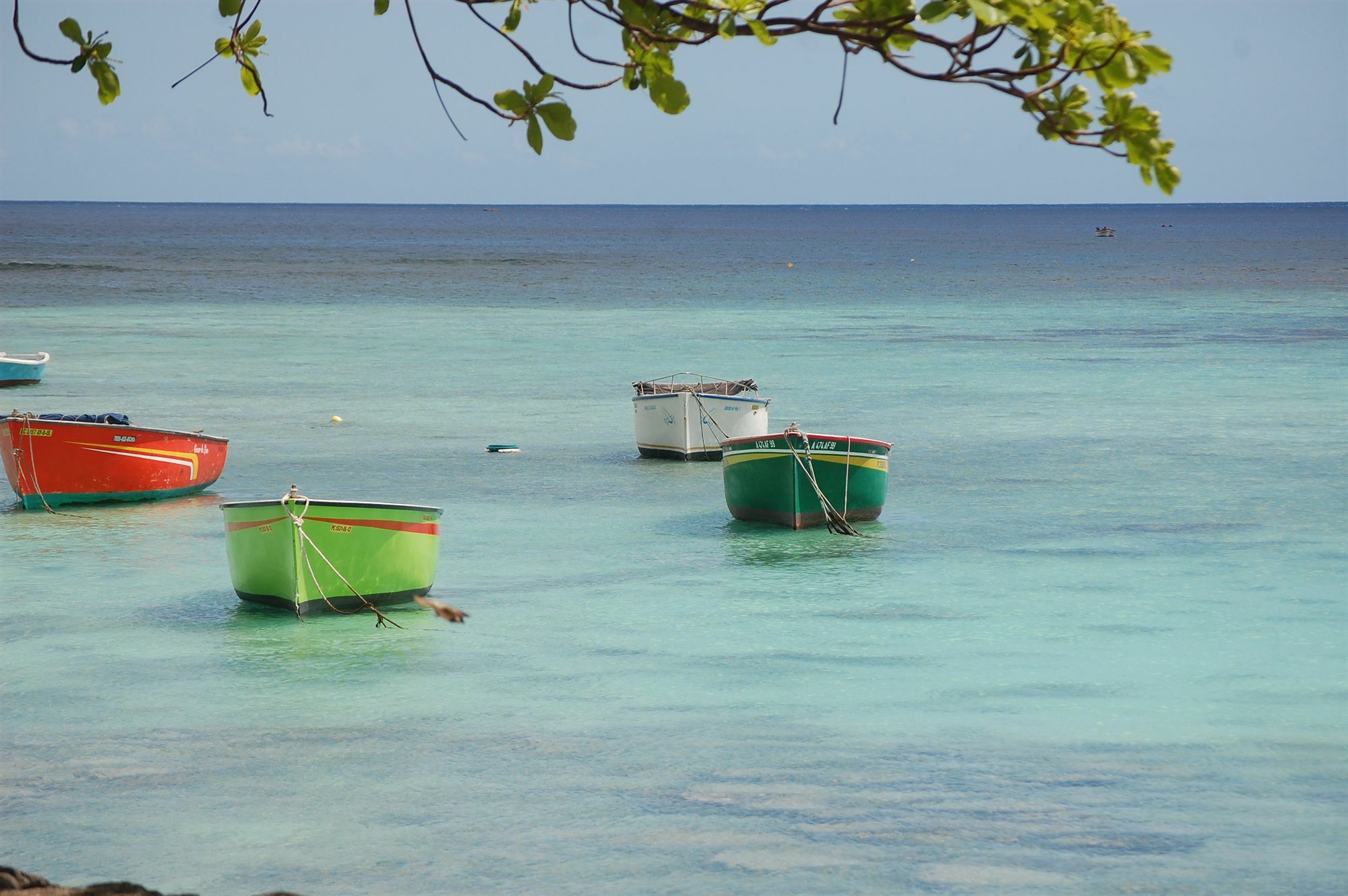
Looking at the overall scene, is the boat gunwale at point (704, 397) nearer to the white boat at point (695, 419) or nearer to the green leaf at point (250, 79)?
the white boat at point (695, 419)

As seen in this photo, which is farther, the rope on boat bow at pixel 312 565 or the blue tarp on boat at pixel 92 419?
the blue tarp on boat at pixel 92 419

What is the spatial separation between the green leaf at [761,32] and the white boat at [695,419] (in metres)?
17.1

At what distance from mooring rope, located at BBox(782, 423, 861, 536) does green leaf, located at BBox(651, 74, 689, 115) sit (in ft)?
41.3

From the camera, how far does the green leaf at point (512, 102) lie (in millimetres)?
3016

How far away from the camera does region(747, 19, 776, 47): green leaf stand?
9.23 ft

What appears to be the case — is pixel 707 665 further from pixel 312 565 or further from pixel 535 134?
pixel 535 134

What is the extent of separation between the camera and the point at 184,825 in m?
8.13

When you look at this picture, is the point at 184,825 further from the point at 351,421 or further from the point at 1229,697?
the point at 351,421

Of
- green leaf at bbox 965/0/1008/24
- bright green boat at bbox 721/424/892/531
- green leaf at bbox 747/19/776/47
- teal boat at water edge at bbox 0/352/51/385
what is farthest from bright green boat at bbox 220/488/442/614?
teal boat at water edge at bbox 0/352/51/385

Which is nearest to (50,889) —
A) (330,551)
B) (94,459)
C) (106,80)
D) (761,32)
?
(106,80)

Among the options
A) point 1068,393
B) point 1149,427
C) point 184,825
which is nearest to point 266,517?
Answer: point 184,825

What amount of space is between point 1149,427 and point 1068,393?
476 centimetres

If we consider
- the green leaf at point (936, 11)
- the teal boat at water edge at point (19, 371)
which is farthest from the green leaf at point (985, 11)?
the teal boat at water edge at point (19, 371)

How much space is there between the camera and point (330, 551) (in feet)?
39.3
